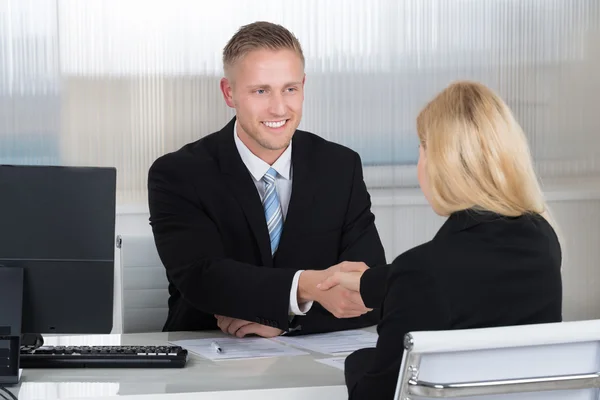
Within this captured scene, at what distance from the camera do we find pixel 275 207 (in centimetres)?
274

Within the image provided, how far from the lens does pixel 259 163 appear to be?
276 centimetres

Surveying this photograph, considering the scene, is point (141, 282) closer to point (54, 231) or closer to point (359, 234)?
point (359, 234)

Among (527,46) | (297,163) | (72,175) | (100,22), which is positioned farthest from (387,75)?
(72,175)

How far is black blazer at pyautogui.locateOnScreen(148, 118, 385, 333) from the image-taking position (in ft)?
8.44

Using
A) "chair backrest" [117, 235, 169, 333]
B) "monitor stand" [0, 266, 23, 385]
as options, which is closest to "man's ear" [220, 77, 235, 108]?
"chair backrest" [117, 235, 169, 333]

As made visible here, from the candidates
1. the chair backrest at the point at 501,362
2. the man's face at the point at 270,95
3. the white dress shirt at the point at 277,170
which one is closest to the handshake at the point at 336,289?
the white dress shirt at the point at 277,170

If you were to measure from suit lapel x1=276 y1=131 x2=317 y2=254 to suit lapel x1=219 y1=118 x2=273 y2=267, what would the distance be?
2.1 inches

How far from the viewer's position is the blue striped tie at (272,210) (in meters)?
2.72

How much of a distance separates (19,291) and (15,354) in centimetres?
13

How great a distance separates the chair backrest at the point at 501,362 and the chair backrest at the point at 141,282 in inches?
67.5

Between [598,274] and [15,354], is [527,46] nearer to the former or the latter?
[598,274]

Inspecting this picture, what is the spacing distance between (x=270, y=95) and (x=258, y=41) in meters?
0.16

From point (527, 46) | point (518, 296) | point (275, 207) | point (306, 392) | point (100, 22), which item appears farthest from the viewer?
point (527, 46)

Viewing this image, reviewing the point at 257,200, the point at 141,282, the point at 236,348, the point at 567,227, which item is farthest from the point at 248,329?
the point at 567,227
